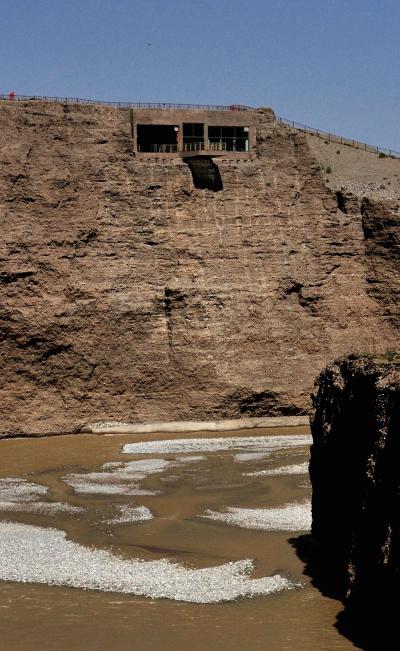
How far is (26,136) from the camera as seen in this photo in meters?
37.8

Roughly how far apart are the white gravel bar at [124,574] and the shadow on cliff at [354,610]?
2.37 ft

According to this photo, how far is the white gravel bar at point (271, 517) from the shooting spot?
69.9ft

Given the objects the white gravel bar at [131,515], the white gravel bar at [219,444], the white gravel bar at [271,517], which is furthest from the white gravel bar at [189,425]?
the white gravel bar at [271,517]

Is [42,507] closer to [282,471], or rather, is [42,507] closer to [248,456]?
[282,471]

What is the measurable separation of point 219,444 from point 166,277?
309 inches

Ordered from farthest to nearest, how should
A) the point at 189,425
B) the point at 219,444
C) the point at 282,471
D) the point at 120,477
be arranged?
the point at 189,425 → the point at 219,444 → the point at 120,477 → the point at 282,471

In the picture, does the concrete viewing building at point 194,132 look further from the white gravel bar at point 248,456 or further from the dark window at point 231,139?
the white gravel bar at point 248,456

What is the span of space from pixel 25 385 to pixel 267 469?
39.9ft

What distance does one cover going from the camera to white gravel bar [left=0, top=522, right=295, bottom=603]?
54.5ft

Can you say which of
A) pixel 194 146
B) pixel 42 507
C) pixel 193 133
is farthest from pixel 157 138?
pixel 42 507

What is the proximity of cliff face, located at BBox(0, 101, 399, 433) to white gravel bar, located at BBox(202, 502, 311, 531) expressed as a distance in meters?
15.2

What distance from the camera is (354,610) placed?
15.2 m

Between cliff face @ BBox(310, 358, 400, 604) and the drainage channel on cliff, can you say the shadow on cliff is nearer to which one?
cliff face @ BBox(310, 358, 400, 604)

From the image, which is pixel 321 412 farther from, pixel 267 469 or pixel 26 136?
pixel 26 136
